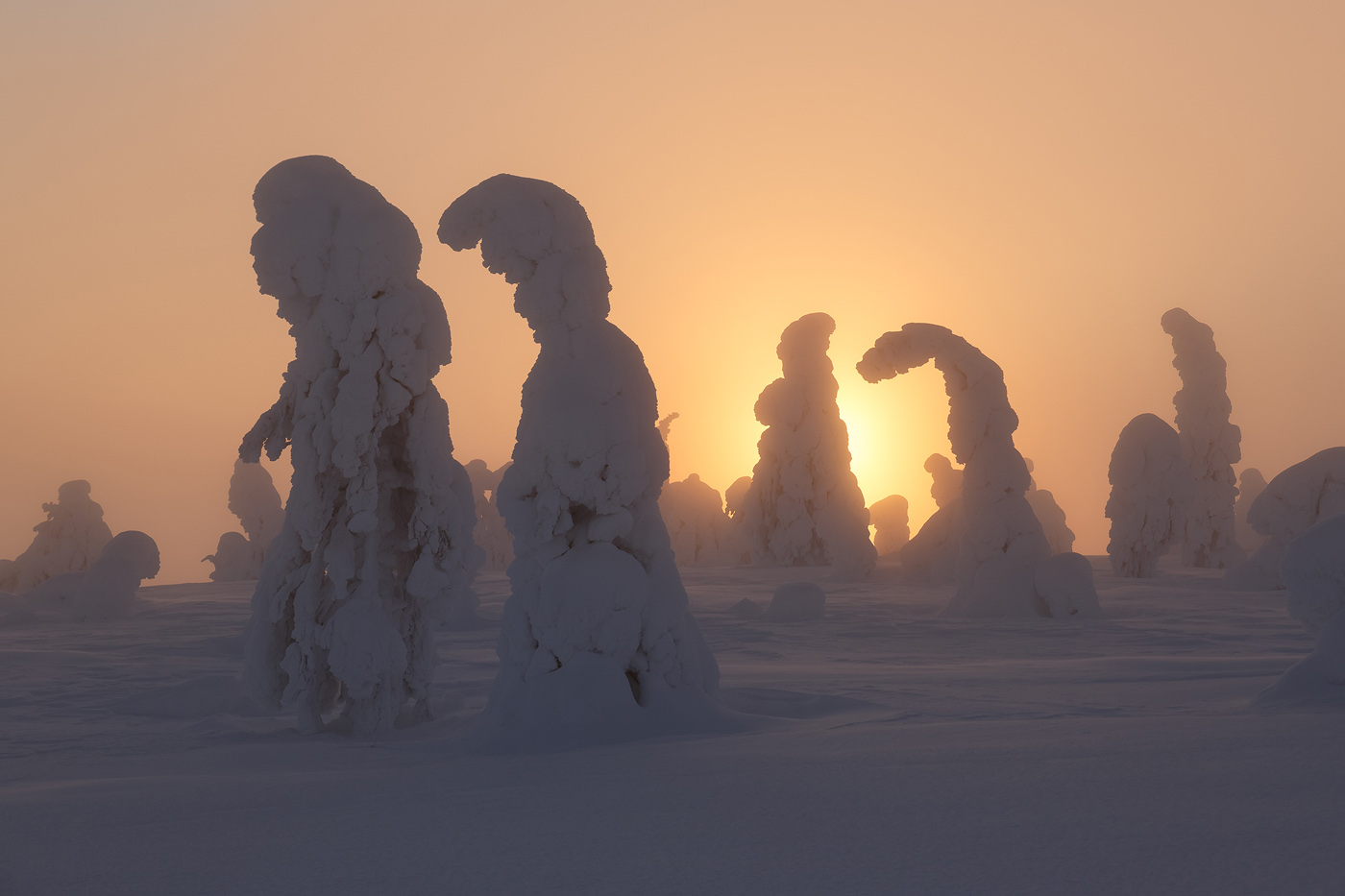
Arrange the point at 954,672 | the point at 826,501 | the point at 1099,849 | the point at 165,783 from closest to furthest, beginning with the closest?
the point at 1099,849 → the point at 165,783 → the point at 954,672 → the point at 826,501

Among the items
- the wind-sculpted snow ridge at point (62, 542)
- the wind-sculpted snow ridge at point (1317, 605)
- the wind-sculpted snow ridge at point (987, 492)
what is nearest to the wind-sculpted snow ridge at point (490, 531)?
the wind-sculpted snow ridge at point (62, 542)

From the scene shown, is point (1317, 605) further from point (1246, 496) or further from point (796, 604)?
point (1246, 496)

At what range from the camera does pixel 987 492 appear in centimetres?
1555

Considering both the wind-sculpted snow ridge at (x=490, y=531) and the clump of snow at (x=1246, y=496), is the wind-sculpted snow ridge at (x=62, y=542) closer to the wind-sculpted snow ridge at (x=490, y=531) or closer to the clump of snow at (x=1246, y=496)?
the wind-sculpted snow ridge at (x=490, y=531)

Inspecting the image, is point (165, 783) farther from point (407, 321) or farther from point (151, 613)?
point (151, 613)

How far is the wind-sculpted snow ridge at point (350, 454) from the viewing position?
706 cm

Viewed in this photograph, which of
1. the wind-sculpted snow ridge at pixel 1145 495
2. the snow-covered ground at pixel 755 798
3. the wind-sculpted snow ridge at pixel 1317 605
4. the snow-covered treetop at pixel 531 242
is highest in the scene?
the snow-covered treetop at pixel 531 242

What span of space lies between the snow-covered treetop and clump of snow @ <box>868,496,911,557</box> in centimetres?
2444

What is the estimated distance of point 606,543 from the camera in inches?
258

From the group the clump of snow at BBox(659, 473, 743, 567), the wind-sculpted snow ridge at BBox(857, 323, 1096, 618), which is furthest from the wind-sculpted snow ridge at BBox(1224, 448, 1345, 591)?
the clump of snow at BBox(659, 473, 743, 567)

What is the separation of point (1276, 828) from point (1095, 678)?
15.9 ft

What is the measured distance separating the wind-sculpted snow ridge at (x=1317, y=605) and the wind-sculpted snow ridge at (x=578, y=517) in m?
3.40

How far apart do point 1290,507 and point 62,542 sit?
2595 cm

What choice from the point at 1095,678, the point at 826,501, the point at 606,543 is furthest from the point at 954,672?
the point at 826,501
